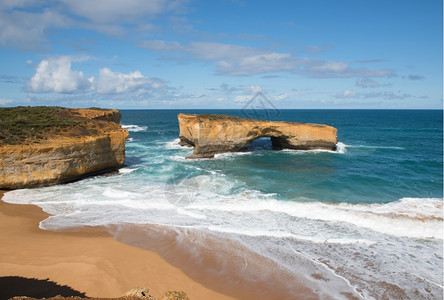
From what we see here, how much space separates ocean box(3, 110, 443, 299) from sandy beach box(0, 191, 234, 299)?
52 centimetres

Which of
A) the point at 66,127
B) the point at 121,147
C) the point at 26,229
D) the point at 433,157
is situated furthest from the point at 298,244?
the point at 433,157

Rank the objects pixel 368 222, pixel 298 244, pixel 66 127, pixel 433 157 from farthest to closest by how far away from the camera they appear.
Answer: pixel 433 157, pixel 66 127, pixel 368 222, pixel 298 244

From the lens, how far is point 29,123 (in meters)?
19.6

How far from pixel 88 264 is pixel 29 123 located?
15.3m

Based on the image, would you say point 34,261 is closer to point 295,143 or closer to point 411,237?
point 411,237

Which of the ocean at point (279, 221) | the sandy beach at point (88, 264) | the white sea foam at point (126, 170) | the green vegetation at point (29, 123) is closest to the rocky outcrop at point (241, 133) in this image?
the ocean at point (279, 221)

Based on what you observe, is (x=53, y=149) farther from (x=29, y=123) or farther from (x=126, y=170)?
(x=126, y=170)

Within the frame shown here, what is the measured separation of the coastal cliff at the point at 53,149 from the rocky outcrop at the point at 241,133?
787 cm

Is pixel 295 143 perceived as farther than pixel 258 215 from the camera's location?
Yes

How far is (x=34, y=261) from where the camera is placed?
9.10 metres

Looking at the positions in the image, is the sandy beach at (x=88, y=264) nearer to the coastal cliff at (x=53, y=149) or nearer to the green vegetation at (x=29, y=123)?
the coastal cliff at (x=53, y=149)

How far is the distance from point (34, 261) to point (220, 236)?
6.63 m

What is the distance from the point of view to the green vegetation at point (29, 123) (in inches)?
674

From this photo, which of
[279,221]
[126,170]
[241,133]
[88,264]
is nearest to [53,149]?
[126,170]
